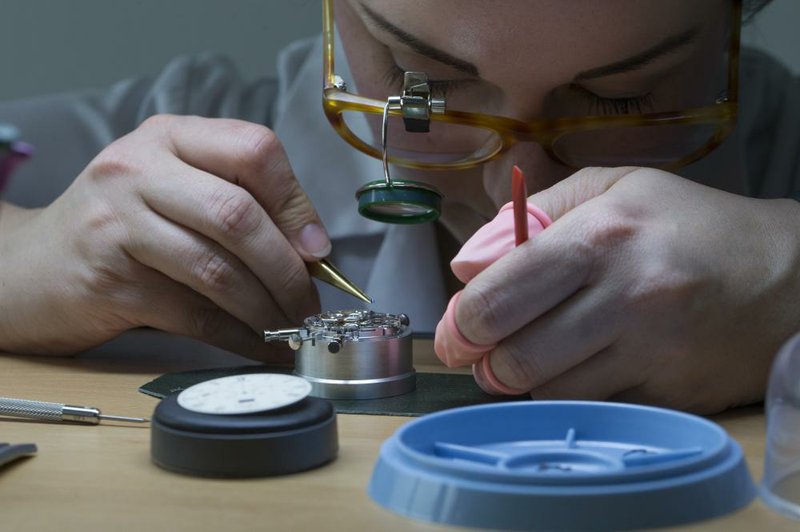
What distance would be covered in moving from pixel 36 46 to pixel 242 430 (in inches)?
55.2

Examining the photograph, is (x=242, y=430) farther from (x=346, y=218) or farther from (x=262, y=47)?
(x=262, y=47)

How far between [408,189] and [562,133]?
Answer: 244 millimetres

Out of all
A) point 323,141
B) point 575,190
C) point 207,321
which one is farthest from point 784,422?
point 323,141

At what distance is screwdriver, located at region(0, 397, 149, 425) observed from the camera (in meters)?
0.79

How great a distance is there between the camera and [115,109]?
5.84 feet

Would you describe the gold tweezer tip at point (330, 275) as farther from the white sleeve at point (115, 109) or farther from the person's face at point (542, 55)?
the white sleeve at point (115, 109)

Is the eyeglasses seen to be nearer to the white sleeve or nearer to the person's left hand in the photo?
the person's left hand

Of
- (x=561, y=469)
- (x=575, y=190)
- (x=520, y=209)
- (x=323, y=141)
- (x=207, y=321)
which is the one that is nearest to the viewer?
(x=561, y=469)

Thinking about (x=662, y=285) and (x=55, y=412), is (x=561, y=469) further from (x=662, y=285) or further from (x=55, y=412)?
(x=55, y=412)

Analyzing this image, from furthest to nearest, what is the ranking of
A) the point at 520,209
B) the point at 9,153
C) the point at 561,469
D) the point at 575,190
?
the point at 575,190 → the point at 520,209 → the point at 561,469 → the point at 9,153

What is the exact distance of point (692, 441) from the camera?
2.07 feet

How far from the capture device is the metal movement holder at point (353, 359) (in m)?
0.88

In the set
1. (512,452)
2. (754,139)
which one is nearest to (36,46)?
(754,139)

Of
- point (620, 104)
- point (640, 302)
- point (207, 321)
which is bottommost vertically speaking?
point (207, 321)
